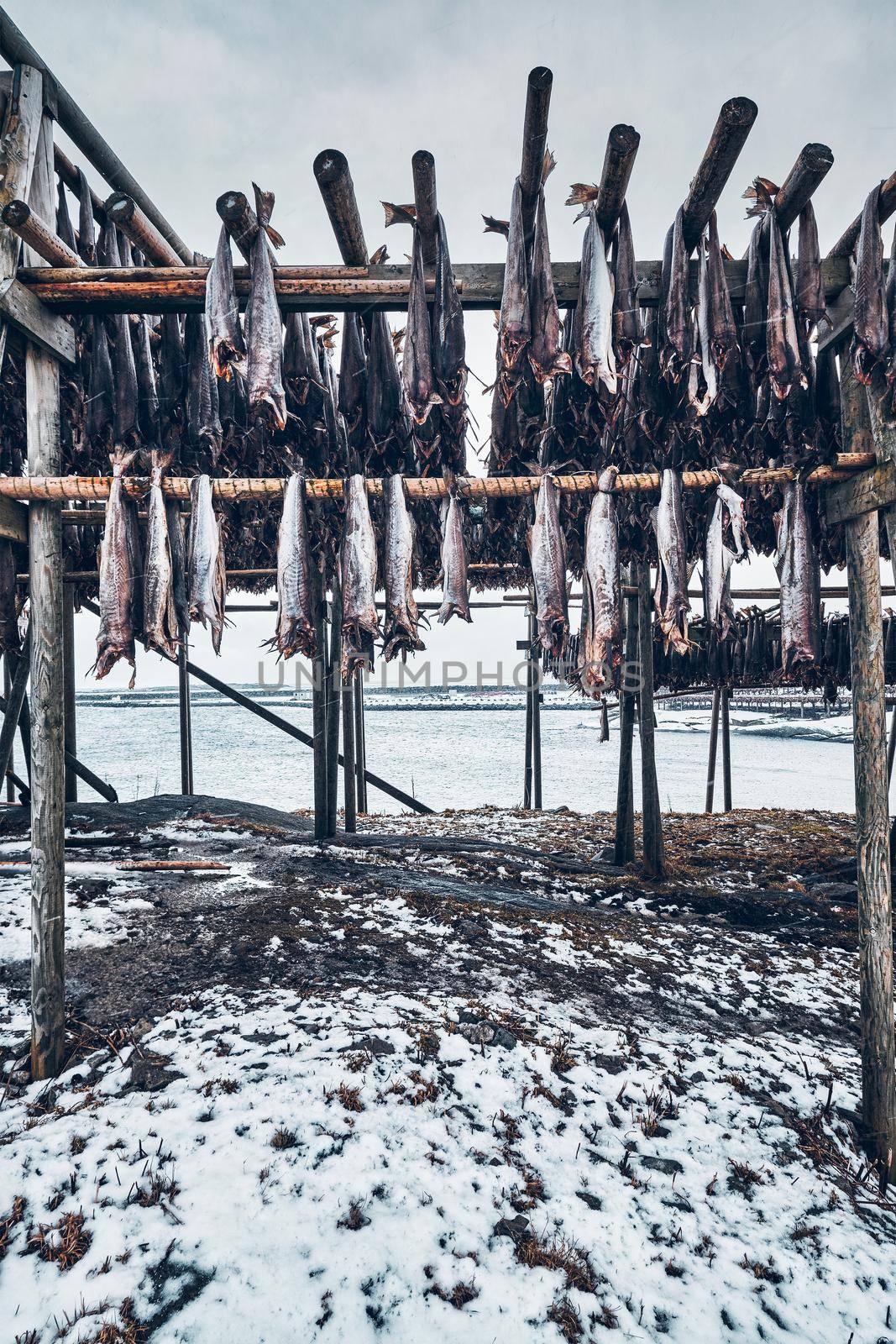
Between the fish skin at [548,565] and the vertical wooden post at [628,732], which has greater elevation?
the fish skin at [548,565]

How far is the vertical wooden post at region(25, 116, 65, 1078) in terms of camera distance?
2.97 metres

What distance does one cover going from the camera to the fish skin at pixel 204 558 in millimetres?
3449

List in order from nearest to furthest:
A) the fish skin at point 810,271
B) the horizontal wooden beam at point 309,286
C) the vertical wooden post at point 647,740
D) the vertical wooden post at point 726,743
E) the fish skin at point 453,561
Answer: the horizontal wooden beam at point 309,286 < the fish skin at point 810,271 < the fish skin at point 453,561 < the vertical wooden post at point 647,740 < the vertical wooden post at point 726,743

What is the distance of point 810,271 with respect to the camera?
127 inches

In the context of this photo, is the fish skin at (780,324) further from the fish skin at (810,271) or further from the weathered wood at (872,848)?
the weathered wood at (872,848)

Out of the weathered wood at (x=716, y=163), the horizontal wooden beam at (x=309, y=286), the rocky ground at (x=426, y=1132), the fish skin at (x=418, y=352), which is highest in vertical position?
the weathered wood at (x=716, y=163)

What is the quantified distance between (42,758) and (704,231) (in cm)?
466

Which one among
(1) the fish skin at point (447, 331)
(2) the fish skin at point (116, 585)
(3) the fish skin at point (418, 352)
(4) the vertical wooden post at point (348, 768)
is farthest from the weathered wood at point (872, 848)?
(4) the vertical wooden post at point (348, 768)

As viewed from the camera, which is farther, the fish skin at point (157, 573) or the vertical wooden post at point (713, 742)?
the vertical wooden post at point (713, 742)

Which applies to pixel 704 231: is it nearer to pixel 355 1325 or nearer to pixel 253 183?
pixel 253 183

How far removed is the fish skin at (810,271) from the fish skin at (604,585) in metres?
1.30

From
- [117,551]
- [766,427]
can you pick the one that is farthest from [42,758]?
[766,427]

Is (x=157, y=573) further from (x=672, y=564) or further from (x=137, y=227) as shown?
(x=672, y=564)

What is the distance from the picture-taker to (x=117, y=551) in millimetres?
3453
